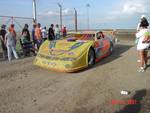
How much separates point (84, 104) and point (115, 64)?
4.88 m

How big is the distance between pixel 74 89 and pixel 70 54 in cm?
241

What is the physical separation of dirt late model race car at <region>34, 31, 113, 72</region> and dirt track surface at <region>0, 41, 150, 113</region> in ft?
0.84

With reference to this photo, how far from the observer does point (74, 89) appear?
7223mm

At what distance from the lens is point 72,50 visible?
380 inches

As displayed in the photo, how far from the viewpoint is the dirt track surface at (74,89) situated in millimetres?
5855

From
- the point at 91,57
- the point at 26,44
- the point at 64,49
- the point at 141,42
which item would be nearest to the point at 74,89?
the point at 64,49

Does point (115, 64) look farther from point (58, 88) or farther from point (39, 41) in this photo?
point (39, 41)

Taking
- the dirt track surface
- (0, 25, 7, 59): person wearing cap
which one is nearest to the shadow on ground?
the dirt track surface

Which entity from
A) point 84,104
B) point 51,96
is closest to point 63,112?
point 84,104

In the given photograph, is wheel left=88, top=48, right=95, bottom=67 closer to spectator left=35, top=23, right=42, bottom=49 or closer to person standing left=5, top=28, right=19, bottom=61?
person standing left=5, top=28, right=19, bottom=61

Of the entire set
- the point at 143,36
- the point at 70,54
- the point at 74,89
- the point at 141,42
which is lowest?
the point at 74,89

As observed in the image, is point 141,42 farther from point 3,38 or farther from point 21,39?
point 3,38

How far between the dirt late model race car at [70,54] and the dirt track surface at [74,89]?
0.26 meters

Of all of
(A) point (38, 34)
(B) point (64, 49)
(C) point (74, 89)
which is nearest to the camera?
(C) point (74, 89)
